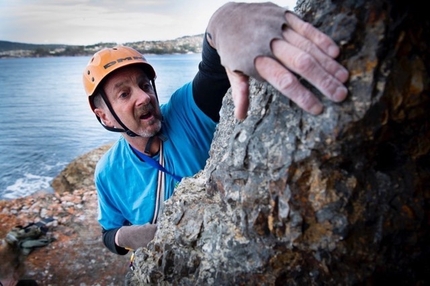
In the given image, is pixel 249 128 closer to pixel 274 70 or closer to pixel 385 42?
pixel 274 70

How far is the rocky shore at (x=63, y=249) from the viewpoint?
314 inches

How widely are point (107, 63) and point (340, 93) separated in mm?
2807

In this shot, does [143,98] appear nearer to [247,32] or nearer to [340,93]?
[247,32]

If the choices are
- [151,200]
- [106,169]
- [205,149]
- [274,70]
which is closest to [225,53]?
[274,70]

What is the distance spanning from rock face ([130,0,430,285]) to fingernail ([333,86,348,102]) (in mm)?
54

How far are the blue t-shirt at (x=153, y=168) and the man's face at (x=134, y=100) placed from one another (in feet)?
0.68

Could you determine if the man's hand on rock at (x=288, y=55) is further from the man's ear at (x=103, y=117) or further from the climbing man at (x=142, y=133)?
the man's ear at (x=103, y=117)

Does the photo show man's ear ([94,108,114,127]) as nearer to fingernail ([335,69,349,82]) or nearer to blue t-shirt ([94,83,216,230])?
blue t-shirt ([94,83,216,230])

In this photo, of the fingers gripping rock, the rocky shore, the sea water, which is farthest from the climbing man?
the sea water

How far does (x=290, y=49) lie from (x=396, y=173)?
841 mm

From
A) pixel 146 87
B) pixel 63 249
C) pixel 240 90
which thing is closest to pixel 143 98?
pixel 146 87

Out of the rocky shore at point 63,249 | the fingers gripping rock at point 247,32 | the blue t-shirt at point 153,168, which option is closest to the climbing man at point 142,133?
the blue t-shirt at point 153,168

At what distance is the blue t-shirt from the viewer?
3.42 m

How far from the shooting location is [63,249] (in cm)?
915
